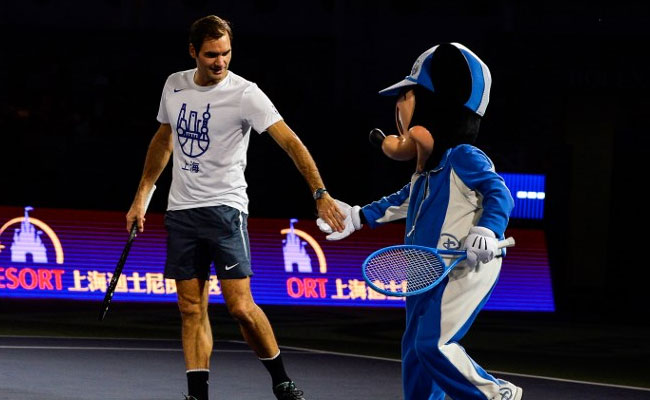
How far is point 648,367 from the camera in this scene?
11.9 m

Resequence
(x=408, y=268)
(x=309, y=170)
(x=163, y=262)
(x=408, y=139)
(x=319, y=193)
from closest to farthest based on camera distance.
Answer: (x=408, y=268), (x=408, y=139), (x=319, y=193), (x=309, y=170), (x=163, y=262)

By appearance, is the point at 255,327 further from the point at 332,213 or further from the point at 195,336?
the point at 332,213

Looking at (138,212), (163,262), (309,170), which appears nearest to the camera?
(309,170)

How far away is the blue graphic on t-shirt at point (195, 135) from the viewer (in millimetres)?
7777

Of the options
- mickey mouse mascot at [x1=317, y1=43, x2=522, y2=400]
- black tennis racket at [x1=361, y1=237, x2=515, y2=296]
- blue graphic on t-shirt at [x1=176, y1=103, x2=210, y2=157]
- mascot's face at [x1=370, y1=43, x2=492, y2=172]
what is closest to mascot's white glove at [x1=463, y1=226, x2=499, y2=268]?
mickey mouse mascot at [x1=317, y1=43, x2=522, y2=400]

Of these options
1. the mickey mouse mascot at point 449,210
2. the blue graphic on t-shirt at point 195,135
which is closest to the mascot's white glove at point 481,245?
the mickey mouse mascot at point 449,210

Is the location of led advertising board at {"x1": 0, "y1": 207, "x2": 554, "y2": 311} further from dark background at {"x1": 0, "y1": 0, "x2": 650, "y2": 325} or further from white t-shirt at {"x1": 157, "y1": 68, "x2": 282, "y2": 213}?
white t-shirt at {"x1": 157, "y1": 68, "x2": 282, "y2": 213}

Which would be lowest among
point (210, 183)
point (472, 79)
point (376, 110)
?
point (210, 183)

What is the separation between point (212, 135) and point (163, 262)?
7.95 m

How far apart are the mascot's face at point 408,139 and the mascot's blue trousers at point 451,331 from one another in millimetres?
592

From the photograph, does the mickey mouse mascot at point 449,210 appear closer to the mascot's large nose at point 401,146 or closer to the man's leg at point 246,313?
the mascot's large nose at point 401,146

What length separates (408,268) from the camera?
643 cm

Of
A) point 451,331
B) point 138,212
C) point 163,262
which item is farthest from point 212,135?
point 163,262

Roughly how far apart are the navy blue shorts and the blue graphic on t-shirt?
13.2 inches
